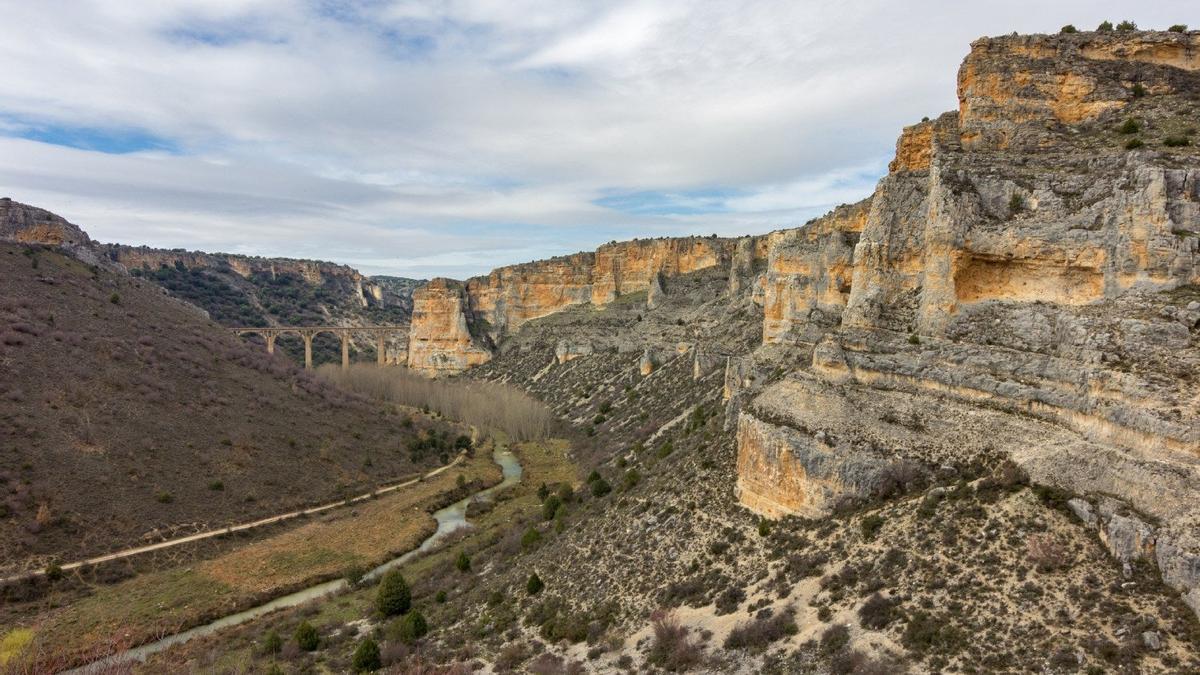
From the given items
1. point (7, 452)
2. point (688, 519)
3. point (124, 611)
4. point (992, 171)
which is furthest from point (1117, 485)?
point (7, 452)

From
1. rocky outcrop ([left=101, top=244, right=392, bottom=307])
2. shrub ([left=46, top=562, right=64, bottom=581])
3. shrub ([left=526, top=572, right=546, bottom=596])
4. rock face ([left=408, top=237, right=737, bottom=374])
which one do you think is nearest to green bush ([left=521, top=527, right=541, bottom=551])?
shrub ([left=526, top=572, right=546, bottom=596])

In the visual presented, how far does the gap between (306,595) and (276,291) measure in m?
133

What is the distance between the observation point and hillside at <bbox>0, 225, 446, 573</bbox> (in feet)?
110

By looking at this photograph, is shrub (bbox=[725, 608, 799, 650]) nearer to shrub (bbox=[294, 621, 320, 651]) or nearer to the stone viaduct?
shrub (bbox=[294, 621, 320, 651])

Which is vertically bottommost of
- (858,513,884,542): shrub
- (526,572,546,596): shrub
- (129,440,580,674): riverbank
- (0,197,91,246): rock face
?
(129,440,580,674): riverbank

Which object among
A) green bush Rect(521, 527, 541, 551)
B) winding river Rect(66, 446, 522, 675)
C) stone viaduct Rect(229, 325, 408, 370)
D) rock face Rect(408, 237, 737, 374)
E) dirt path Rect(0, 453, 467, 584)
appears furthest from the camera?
stone viaduct Rect(229, 325, 408, 370)

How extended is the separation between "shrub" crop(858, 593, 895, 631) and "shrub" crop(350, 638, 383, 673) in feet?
51.4

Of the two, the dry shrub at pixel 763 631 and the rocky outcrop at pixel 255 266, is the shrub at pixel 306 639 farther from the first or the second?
the rocky outcrop at pixel 255 266

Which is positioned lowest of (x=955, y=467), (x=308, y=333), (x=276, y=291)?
(x=955, y=467)

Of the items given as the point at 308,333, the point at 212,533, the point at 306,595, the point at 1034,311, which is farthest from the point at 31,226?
the point at 1034,311

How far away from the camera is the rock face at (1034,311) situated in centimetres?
1316

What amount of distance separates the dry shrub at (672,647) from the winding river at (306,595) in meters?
15.6

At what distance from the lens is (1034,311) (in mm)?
16703

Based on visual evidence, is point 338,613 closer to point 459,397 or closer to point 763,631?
point 763,631
